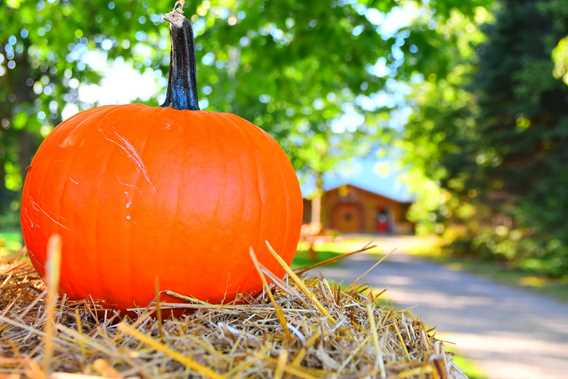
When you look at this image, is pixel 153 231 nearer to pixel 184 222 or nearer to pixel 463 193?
pixel 184 222

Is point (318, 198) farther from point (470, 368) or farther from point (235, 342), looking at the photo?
point (235, 342)

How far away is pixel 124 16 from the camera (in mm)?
4508

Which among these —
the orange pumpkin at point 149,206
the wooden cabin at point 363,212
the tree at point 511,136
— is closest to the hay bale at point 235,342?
the orange pumpkin at point 149,206

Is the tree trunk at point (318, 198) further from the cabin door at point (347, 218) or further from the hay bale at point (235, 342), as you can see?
the hay bale at point (235, 342)

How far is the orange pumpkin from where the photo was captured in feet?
4.18

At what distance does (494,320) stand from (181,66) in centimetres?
762

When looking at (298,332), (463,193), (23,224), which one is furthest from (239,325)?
(463,193)

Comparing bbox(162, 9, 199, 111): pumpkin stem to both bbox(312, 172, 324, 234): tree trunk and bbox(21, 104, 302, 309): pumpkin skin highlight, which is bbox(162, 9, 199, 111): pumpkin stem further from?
bbox(312, 172, 324, 234): tree trunk

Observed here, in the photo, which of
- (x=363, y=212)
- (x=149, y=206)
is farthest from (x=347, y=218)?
(x=149, y=206)

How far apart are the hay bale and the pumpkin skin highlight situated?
72mm

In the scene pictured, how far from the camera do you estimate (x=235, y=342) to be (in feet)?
3.19

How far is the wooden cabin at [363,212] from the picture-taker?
120 feet

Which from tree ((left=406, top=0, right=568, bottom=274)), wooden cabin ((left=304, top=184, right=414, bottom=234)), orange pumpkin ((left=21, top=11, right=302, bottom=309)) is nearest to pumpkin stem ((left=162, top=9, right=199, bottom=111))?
orange pumpkin ((left=21, top=11, right=302, bottom=309))

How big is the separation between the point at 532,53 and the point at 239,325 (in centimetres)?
1433
